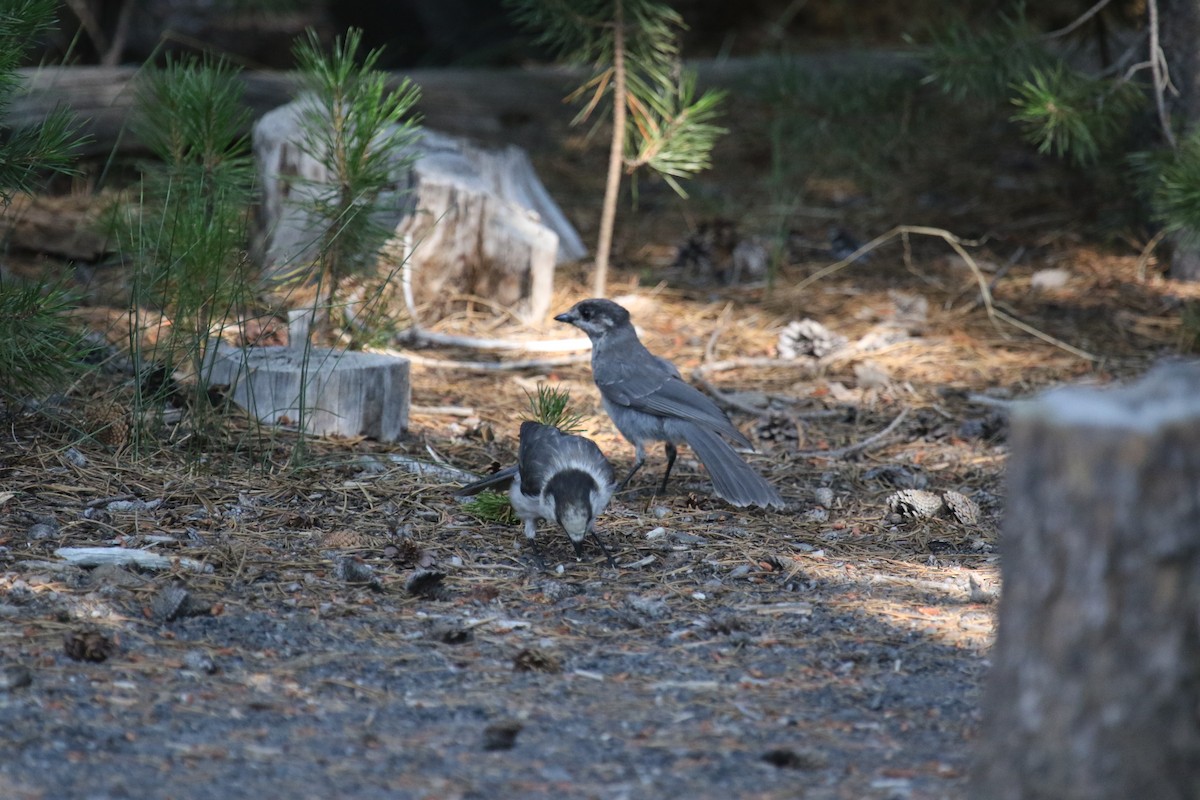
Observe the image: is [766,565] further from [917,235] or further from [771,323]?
[917,235]

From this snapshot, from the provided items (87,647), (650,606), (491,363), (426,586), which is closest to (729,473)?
(650,606)

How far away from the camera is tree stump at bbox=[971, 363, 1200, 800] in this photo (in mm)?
2188

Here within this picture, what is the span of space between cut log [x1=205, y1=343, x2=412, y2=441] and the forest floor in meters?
0.14

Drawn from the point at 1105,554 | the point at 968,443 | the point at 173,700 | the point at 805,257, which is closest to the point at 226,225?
the point at 173,700

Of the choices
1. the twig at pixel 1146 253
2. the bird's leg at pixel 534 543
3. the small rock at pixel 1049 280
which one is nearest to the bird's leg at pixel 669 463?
the bird's leg at pixel 534 543

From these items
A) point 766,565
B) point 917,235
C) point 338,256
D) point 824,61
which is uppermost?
point 824,61

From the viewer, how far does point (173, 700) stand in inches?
128

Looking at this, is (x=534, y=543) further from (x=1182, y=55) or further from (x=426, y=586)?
(x=1182, y=55)

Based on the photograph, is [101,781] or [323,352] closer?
[101,781]

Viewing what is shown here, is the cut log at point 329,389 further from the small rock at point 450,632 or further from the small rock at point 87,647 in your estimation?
the small rock at point 87,647

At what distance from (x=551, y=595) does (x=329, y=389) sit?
6.04ft

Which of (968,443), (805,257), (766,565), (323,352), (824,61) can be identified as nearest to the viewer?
(766,565)

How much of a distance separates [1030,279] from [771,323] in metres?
1.87

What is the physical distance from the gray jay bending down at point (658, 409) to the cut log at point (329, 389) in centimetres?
96
